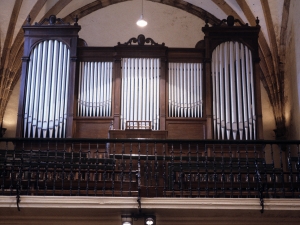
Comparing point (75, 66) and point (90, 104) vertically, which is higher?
point (75, 66)

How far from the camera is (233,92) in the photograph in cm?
1234

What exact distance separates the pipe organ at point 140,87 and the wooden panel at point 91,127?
0.07 ft

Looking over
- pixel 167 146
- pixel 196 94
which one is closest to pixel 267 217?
pixel 167 146

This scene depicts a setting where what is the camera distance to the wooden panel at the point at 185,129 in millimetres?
12195

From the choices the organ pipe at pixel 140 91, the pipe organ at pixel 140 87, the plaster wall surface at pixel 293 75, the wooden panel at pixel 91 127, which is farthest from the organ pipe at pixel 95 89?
the plaster wall surface at pixel 293 75

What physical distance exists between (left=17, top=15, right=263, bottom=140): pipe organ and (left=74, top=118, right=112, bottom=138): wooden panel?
21 millimetres

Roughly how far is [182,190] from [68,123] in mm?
4050

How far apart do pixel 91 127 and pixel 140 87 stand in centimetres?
139

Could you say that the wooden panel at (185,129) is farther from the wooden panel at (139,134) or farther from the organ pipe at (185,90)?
the wooden panel at (139,134)

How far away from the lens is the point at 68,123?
12.1 m

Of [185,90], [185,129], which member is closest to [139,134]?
[185,129]

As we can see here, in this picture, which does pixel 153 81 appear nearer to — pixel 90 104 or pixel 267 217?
pixel 90 104

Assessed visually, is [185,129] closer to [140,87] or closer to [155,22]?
[140,87]

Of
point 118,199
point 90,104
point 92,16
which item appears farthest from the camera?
point 92,16
